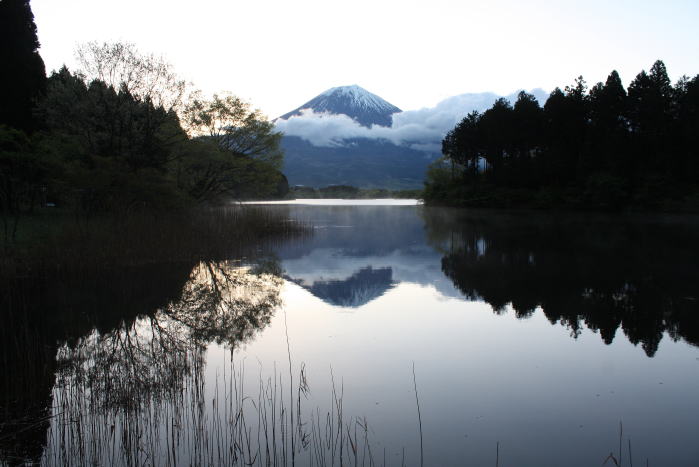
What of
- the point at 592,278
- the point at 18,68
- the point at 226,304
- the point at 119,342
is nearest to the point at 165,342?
Answer: the point at 119,342

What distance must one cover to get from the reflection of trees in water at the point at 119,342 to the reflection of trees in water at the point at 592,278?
619cm

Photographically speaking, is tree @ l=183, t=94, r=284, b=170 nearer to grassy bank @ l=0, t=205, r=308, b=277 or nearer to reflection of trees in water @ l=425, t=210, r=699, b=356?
grassy bank @ l=0, t=205, r=308, b=277

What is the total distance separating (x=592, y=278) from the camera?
1477 cm

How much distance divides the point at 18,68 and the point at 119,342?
30591 mm

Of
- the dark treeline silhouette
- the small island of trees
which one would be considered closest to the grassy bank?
the small island of trees

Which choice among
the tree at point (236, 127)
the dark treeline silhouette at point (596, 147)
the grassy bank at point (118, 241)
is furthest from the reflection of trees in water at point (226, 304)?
the dark treeline silhouette at point (596, 147)

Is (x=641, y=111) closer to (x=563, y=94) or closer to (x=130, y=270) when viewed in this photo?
(x=563, y=94)

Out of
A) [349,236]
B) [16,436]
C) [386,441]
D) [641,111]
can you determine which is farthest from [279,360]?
[641,111]

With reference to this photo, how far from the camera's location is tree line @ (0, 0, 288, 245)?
20.5 meters

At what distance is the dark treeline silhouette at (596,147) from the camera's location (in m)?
50.8

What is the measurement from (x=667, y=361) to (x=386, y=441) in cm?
515

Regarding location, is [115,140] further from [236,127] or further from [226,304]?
[226,304]

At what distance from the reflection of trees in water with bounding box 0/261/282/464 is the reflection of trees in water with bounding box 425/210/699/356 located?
619cm

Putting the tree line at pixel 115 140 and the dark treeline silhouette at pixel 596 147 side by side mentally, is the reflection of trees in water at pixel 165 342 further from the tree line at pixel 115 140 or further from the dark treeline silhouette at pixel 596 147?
the dark treeline silhouette at pixel 596 147
